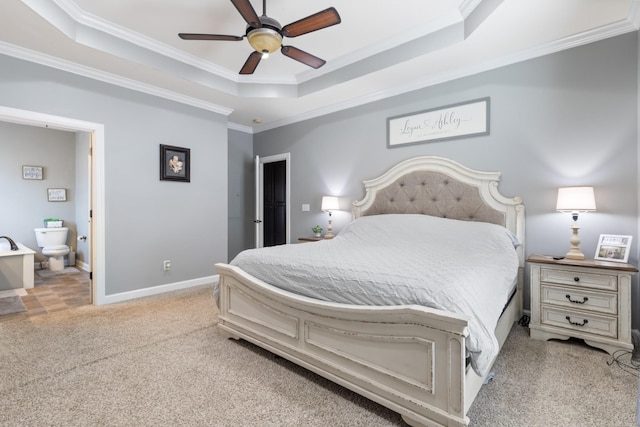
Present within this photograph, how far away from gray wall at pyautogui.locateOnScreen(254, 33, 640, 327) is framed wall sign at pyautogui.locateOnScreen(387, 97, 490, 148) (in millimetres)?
66

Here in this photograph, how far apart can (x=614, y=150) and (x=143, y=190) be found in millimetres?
4470

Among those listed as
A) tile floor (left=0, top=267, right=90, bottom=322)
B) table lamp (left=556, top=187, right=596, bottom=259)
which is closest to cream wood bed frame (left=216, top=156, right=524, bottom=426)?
table lamp (left=556, top=187, right=596, bottom=259)

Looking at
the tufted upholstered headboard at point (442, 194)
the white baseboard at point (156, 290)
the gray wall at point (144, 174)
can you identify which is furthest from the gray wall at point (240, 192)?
the tufted upholstered headboard at point (442, 194)

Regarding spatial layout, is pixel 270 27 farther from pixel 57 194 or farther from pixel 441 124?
pixel 57 194

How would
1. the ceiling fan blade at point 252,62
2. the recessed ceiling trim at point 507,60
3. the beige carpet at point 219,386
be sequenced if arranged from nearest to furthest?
the beige carpet at point 219,386 → the recessed ceiling trim at point 507,60 → the ceiling fan blade at point 252,62

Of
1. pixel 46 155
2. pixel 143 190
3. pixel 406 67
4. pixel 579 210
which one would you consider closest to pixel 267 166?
pixel 143 190

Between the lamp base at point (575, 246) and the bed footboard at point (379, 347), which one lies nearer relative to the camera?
the bed footboard at point (379, 347)

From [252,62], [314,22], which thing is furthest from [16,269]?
[314,22]

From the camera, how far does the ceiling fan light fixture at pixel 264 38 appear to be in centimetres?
212

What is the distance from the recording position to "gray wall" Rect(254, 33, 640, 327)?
2.40 metres

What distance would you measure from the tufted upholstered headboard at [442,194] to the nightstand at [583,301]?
48 cm

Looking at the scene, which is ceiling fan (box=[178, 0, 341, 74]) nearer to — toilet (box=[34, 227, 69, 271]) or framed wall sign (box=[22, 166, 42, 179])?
toilet (box=[34, 227, 69, 271])

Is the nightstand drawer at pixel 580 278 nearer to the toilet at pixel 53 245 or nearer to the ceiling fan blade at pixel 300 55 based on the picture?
the ceiling fan blade at pixel 300 55

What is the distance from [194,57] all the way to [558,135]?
3.56 meters
